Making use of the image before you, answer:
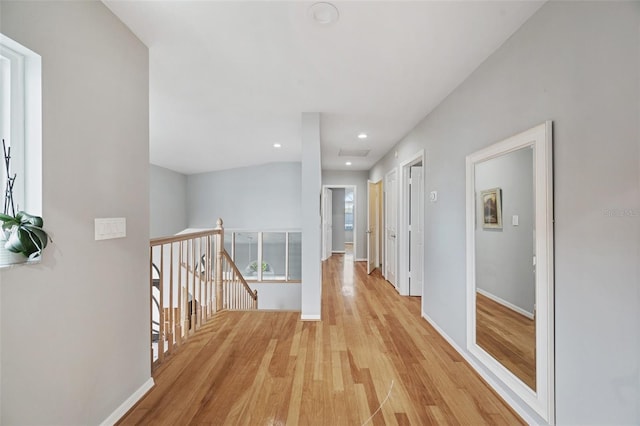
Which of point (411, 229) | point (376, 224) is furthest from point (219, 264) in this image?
point (376, 224)

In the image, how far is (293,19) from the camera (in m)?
1.70

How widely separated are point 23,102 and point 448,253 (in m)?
3.16

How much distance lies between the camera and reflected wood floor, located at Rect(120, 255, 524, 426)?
1688 mm

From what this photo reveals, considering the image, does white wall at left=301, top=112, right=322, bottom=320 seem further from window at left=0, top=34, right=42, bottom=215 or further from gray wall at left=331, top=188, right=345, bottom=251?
gray wall at left=331, top=188, right=345, bottom=251

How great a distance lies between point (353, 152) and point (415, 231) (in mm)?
2045

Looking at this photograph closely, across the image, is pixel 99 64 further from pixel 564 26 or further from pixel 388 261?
pixel 388 261

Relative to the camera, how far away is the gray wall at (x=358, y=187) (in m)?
7.51

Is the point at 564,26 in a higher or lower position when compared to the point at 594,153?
higher

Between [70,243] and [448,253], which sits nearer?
[70,243]

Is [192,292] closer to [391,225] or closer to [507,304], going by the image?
[507,304]

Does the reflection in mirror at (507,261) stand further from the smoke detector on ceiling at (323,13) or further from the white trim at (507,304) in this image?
the smoke detector on ceiling at (323,13)

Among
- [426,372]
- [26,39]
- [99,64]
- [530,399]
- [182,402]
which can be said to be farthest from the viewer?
[426,372]

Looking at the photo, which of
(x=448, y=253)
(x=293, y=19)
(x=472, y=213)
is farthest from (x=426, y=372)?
(x=293, y=19)

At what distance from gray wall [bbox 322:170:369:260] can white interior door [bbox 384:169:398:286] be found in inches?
74.5
